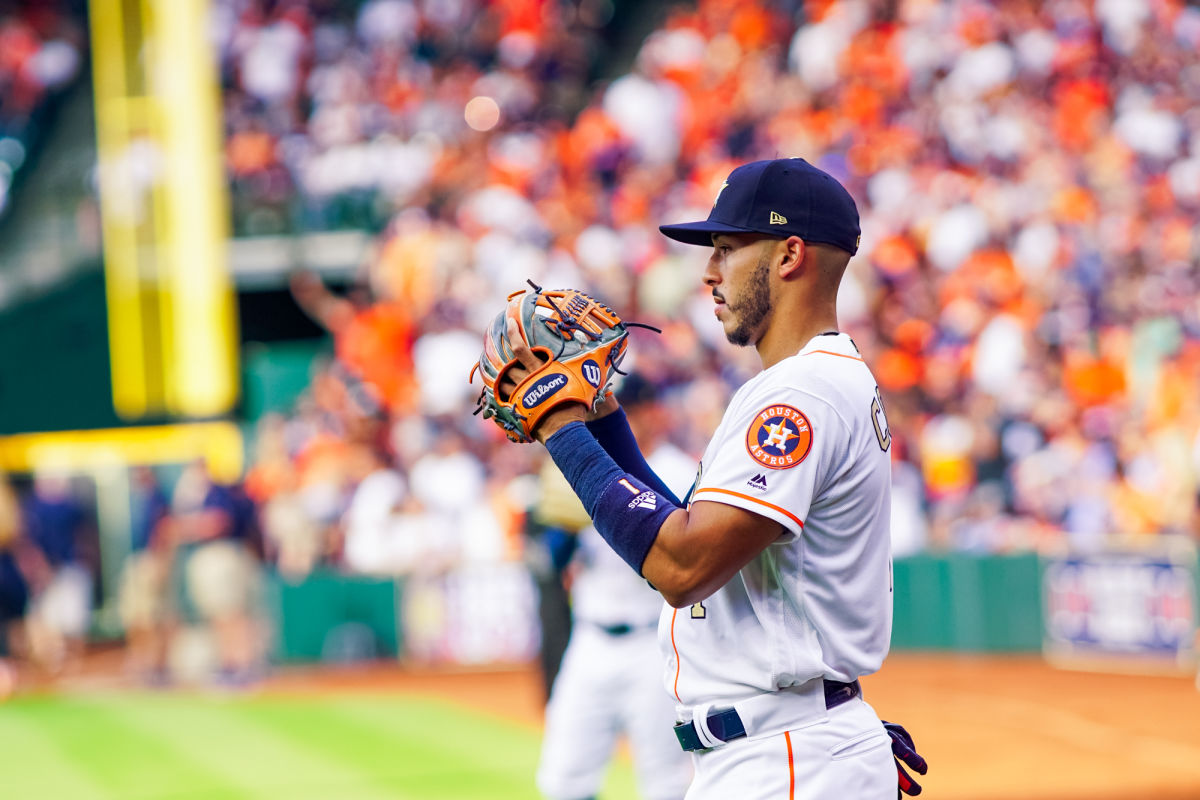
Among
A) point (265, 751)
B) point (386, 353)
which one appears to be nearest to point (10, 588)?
point (386, 353)

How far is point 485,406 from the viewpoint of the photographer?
8.98 ft

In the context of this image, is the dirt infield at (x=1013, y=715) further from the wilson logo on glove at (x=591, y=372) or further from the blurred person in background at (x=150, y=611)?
the wilson logo on glove at (x=591, y=372)

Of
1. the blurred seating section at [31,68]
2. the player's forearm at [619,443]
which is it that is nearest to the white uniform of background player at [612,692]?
the player's forearm at [619,443]

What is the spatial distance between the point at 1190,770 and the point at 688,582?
6.56 metres

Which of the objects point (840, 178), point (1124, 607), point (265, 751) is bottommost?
point (265, 751)

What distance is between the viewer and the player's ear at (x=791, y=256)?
2693mm

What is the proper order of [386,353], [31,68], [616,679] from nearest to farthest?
[616,679] → [386,353] → [31,68]

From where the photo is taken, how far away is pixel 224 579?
12195mm

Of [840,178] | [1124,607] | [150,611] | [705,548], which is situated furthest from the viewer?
[840,178]

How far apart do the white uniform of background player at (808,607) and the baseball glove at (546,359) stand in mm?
277

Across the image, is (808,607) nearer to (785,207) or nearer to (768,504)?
(768,504)

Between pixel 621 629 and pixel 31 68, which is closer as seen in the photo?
pixel 621 629

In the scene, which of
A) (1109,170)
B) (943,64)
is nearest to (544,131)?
(943,64)

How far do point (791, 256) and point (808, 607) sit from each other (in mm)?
677
